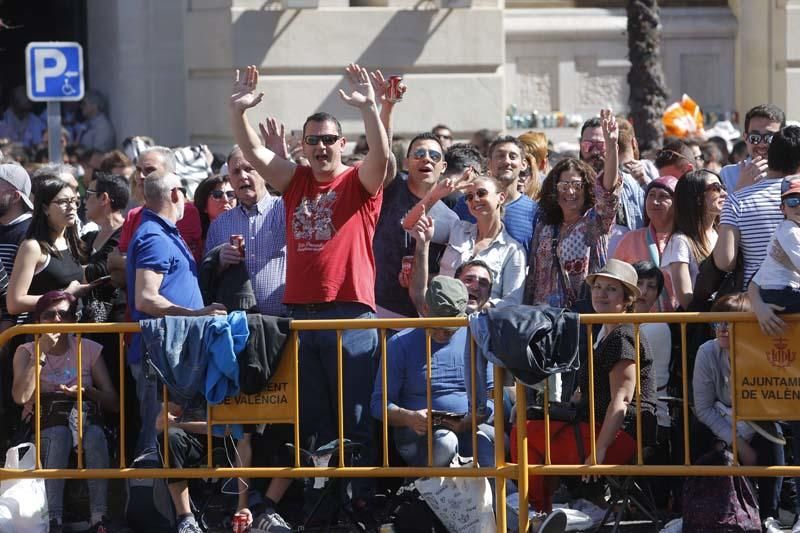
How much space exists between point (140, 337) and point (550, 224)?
2562 mm

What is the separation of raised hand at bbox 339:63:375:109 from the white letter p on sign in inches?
224

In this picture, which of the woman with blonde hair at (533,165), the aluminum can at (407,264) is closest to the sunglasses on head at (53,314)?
the aluminum can at (407,264)

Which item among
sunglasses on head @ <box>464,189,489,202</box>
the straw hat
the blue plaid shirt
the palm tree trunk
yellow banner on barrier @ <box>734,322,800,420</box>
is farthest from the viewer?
the palm tree trunk

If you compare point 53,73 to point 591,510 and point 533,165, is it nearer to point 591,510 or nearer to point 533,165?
point 533,165

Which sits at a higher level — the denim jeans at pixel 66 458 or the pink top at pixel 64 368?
the pink top at pixel 64 368

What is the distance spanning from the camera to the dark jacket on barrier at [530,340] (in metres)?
7.40

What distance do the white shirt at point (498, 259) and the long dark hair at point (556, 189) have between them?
0.90ft

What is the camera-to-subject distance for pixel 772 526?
25.5ft

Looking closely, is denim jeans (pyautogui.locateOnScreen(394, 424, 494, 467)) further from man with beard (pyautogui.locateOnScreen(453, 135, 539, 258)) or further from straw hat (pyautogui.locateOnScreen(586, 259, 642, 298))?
man with beard (pyautogui.locateOnScreen(453, 135, 539, 258))

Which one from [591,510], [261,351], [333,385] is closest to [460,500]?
[591,510]

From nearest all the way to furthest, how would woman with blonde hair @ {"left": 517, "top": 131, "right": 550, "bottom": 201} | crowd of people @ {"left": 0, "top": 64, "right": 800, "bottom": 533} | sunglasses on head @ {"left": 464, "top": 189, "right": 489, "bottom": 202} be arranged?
crowd of people @ {"left": 0, "top": 64, "right": 800, "bottom": 533} → sunglasses on head @ {"left": 464, "top": 189, "right": 489, "bottom": 202} → woman with blonde hair @ {"left": 517, "top": 131, "right": 550, "bottom": 201}

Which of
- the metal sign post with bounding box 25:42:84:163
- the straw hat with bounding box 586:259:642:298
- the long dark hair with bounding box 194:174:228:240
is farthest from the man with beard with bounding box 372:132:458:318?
the metal sign post with bounding box 25:42:84:163

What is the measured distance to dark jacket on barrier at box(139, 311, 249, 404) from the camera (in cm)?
770

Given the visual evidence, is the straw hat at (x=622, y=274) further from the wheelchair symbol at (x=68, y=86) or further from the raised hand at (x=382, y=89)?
the wheelchair symbol at (x=68, y=86)
